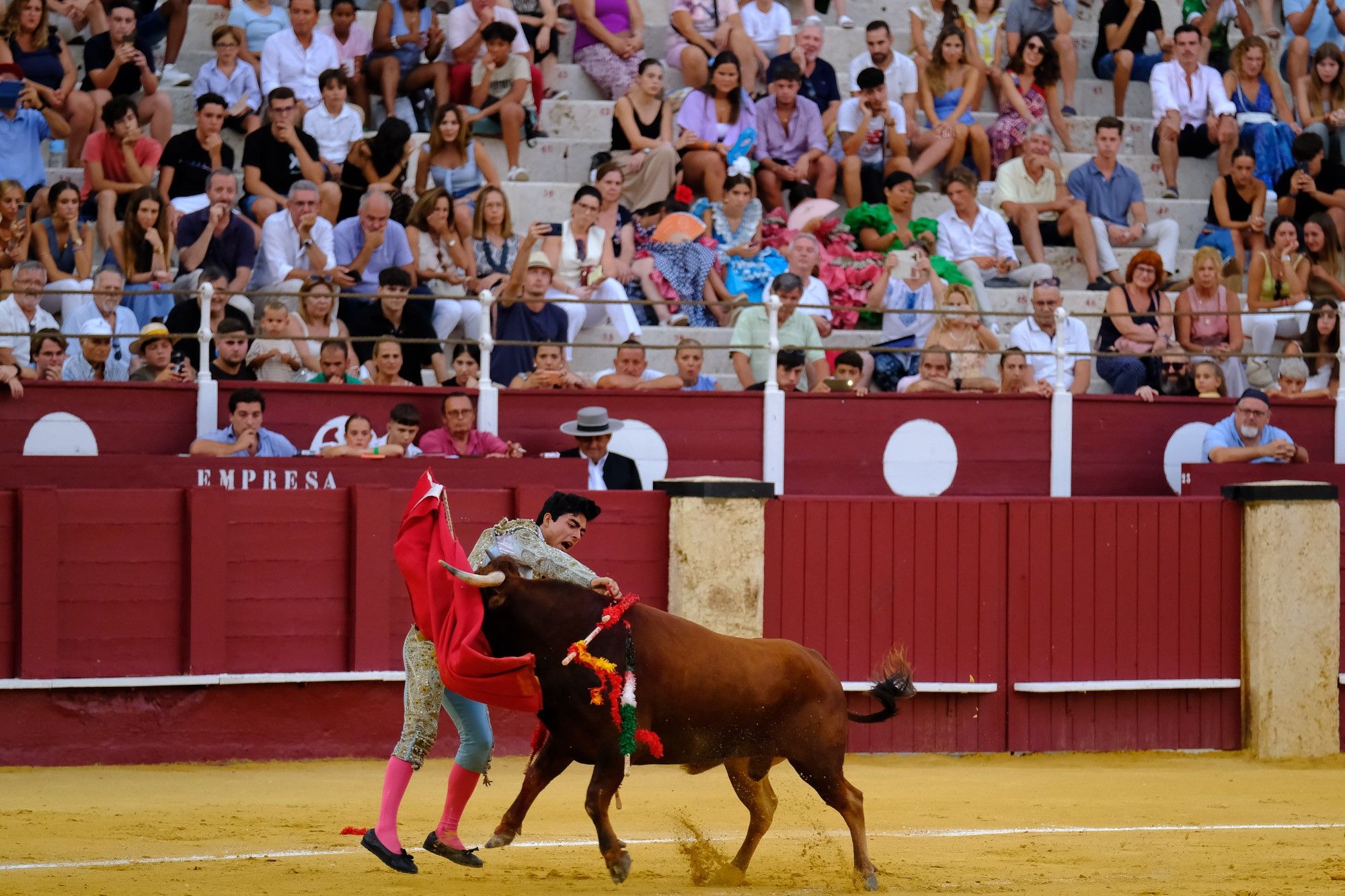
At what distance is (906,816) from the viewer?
8086 mm

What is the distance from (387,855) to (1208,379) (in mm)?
7420

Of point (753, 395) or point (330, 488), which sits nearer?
point (330, 488)

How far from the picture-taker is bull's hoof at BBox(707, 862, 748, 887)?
21.1ft

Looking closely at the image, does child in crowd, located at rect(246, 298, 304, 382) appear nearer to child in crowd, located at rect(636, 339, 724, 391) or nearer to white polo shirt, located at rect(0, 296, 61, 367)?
white polo shirt, located at rect(0, 296, 61, 367)

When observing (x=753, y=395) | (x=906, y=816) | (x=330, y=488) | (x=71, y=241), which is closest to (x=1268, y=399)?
(x=753, y=395)

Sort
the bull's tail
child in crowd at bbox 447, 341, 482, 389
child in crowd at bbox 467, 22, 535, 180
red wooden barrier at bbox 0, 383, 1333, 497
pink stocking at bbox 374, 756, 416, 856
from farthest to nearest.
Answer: child in crowd at bbox 467, 22, 535, 180
child in crowd at bbox 447, 341, 482, 389
red wooden barrier at bbox 0, 383, 1333, 497
the bull's tail
pink stocking at bbox 374, 756, 416, 856

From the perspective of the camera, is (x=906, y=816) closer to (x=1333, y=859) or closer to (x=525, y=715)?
(x=1333, y=859)

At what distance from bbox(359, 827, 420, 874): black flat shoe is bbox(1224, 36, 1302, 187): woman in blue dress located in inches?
395

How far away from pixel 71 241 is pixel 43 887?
567 cm

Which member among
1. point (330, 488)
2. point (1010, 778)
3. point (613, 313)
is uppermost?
point (613, 313)

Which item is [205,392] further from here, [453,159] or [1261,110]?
[1261,110]

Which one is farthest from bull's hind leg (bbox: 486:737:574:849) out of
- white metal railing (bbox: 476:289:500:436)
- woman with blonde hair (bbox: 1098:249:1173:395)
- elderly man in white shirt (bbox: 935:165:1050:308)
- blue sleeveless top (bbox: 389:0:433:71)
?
blue sleeveless top (bbox: 389:0:433:71)

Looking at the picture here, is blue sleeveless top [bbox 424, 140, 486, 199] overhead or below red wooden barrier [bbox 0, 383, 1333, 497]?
overhead

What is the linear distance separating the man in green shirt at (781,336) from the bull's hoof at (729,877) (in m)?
4.97
